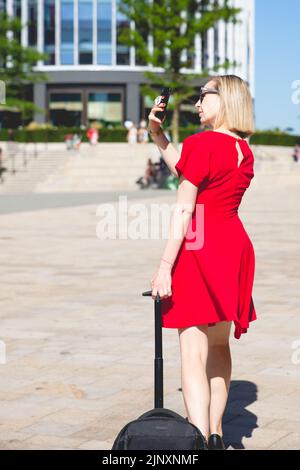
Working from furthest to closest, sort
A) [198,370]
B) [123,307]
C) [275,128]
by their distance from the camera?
[275,128]
[123,307]
[198,370]

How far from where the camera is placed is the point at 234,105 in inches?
164

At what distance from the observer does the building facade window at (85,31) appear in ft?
233

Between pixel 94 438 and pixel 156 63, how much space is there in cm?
4940

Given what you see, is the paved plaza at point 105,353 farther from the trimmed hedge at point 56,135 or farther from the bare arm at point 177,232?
the trimmed hedge at point 56,135

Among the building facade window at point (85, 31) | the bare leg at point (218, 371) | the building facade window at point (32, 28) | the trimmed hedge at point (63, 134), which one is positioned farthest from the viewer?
the building facade window at point (32, 28)

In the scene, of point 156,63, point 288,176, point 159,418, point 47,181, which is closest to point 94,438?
point 159,418

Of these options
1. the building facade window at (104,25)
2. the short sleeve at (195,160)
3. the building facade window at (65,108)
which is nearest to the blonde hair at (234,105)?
the short sleeve at (195,160)

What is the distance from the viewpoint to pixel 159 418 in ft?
12.4

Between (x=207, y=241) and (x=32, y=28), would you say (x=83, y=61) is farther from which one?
(x=207, y=241)

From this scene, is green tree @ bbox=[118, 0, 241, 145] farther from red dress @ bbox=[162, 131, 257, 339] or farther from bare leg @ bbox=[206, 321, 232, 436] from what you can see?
red dress @ bbox=[162, 131, 257, 339]

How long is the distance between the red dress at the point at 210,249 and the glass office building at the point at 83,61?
67009mm

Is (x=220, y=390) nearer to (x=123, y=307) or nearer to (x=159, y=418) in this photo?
(x=159, y=418)

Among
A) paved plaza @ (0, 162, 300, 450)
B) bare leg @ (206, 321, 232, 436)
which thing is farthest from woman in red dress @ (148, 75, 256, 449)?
paved plaza @ (0, 162, 300, 450)

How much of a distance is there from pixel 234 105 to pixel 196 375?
4.01ft
